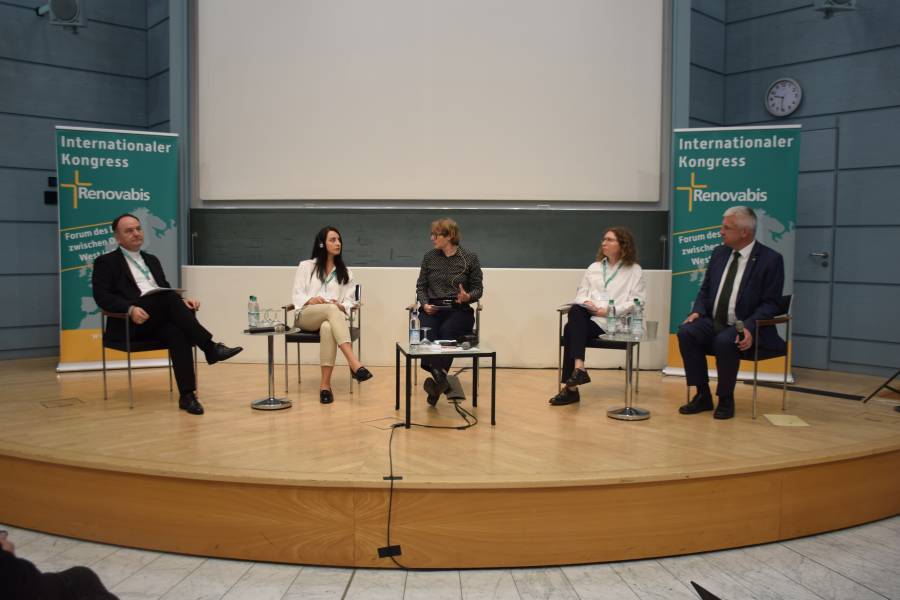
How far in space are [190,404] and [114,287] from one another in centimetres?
88

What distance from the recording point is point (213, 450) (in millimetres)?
3055

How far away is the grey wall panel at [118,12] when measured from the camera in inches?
250

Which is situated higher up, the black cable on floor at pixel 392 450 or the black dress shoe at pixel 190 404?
the black dress shoe at pixel 190 404

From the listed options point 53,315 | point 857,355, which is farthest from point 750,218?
point 53,315

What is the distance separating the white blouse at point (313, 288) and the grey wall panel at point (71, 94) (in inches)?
128

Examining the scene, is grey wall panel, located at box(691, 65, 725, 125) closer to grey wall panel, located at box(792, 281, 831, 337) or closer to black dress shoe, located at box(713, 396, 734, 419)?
grey wall panel, located at box(792, 281, 831, 337)

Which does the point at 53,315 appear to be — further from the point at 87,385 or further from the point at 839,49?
the point at 839,49

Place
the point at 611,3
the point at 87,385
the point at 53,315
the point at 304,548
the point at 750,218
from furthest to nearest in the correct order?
the point at 53,315, the point at 611,3, the point at 87,385, the point at 750,218, the point at 304,548

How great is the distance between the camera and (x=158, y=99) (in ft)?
21.3

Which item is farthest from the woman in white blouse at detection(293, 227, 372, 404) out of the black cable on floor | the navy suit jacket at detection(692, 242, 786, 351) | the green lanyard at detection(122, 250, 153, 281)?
the navy suit jacket at detection(692, 242, 786, 351)

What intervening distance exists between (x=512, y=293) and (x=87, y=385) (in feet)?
10.5

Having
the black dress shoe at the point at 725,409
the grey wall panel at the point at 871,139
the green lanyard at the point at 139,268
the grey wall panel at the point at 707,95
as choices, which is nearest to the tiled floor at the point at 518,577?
the black dress shoe at the point at 725,409

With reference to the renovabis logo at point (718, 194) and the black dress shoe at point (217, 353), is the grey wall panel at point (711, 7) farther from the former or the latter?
the black dress shoe at point (217, 353)

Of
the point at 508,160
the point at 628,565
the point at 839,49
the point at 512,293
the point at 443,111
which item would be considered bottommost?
the point at 628,565
